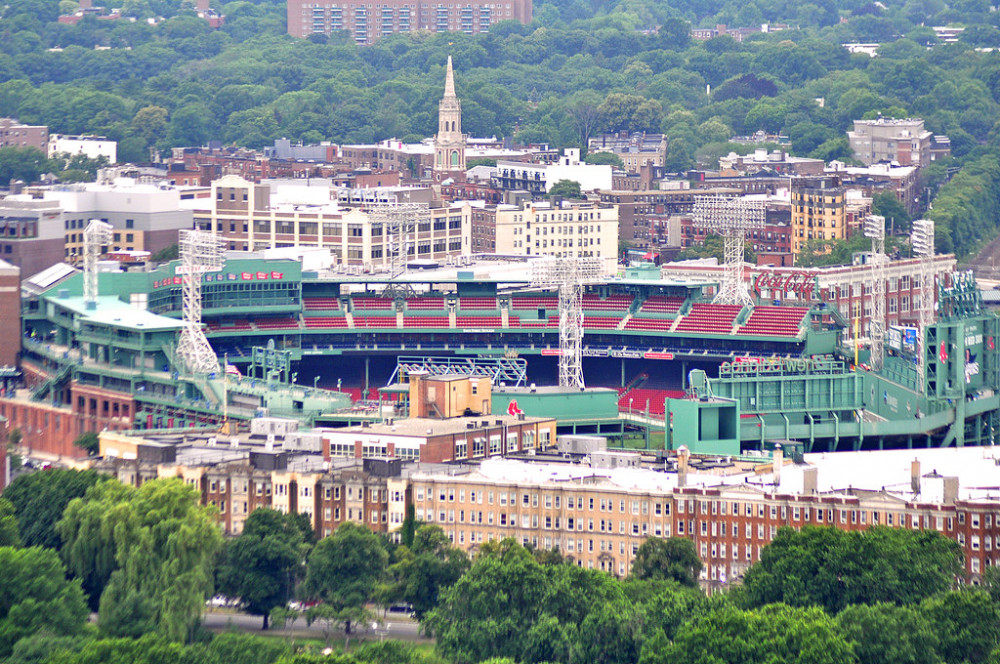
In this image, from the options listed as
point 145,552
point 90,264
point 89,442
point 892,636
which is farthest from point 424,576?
point 90,264

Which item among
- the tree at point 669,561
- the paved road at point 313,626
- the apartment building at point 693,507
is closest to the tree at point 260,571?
the paved road at point 313,626

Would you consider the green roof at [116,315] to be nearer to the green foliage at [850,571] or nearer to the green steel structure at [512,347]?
the green steel structure at [512,347]

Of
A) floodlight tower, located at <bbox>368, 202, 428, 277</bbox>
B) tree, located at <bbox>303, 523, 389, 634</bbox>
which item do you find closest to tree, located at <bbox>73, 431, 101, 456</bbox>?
tree, located at <bbox>303, 523, 389, 634</bbox>

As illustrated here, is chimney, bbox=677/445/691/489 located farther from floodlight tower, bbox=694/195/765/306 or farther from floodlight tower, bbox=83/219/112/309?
floodlight tower, bbox=83/219/112/309

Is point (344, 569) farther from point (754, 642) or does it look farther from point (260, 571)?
point (754, 642)

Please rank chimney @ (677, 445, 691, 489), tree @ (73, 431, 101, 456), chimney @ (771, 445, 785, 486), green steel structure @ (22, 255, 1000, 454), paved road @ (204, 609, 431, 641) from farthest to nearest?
green steel structure @ (22, 255, 1000, 454) → tree @ (73, 431, 101, 456) → chimney @ (771, 445, 785, 486) → chimney @ (677, 445, 691, 489) → paved road @ (204, 609, 431, 641)
